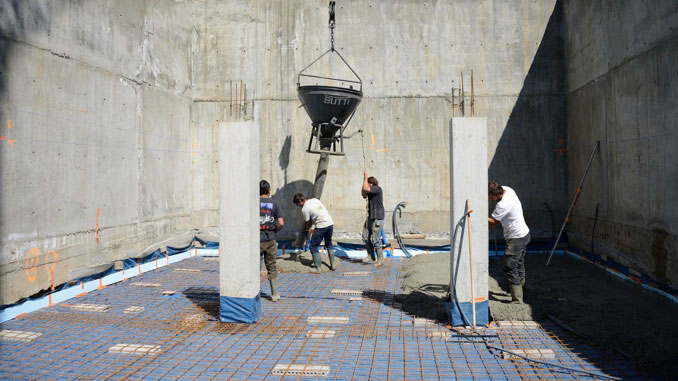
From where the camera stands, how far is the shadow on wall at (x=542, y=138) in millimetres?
9164

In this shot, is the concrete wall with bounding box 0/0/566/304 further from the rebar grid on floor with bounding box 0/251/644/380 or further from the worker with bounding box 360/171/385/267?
the rebar grid on floor with bounding box 0/251/644/380

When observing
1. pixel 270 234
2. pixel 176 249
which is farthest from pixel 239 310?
pixel 176 249

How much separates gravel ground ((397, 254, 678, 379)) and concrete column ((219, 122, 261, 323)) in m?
1.85

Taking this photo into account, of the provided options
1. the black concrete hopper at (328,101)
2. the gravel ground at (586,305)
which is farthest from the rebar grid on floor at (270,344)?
the black concrete hopper at (328,101)

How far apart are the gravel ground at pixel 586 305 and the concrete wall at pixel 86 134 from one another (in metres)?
4.43

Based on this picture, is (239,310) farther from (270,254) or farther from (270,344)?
(270,254)

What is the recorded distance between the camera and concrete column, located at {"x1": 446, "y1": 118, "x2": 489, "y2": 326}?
4.54m

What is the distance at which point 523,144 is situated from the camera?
9250mm

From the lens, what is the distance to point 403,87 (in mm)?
9391

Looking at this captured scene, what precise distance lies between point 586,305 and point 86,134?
22.1ft

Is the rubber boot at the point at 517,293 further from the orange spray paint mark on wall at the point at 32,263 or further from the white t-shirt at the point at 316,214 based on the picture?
the orange spray paint mark on wall at the point at 32,263

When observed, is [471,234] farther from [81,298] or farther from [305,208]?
[81,298]

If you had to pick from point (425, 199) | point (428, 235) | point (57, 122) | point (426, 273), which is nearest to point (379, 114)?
point (425, 199)

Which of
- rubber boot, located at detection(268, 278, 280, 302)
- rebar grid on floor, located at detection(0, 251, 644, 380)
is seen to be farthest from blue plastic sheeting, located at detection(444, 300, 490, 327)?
rubber boot, located at detection(268, 278, 280, 302)
